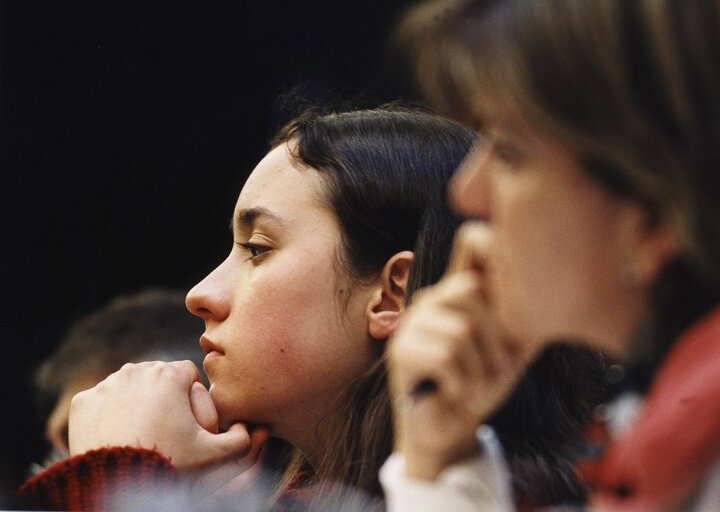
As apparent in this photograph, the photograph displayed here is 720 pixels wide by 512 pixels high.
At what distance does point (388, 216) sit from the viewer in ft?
2.68

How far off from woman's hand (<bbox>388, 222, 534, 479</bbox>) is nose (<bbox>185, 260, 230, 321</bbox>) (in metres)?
0.28

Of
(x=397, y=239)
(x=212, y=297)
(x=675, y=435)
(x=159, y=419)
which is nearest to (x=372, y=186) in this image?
(x=397, y=239)

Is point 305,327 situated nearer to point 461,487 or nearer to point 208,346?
point 208,346

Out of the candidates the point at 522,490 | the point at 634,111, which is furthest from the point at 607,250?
the point at 522,490

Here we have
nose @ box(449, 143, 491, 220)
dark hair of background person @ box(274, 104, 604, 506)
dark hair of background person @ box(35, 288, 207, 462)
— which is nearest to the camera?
Result: nose @ box(449, 143, 491, 220)

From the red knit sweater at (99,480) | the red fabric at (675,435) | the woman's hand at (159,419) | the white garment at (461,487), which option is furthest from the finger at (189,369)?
the red fabric at (675,435)

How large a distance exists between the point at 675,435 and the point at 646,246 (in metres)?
0.10

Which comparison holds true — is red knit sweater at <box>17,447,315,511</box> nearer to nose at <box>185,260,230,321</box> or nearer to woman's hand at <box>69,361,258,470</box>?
woman's hand at <box>69,361,258,470</box>

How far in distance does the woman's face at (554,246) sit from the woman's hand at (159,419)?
371 millimetres

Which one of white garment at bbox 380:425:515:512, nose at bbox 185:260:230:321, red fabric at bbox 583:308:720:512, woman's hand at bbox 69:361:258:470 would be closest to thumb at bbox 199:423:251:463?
woman's hand at bbox 69:361:258:470

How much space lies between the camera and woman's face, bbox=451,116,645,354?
0.51 m

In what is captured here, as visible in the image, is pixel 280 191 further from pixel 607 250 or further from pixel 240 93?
pixel 607 250

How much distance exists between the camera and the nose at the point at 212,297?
83cm

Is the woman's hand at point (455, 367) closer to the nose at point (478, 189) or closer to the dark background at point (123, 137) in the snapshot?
the nose at point (478, 189)
